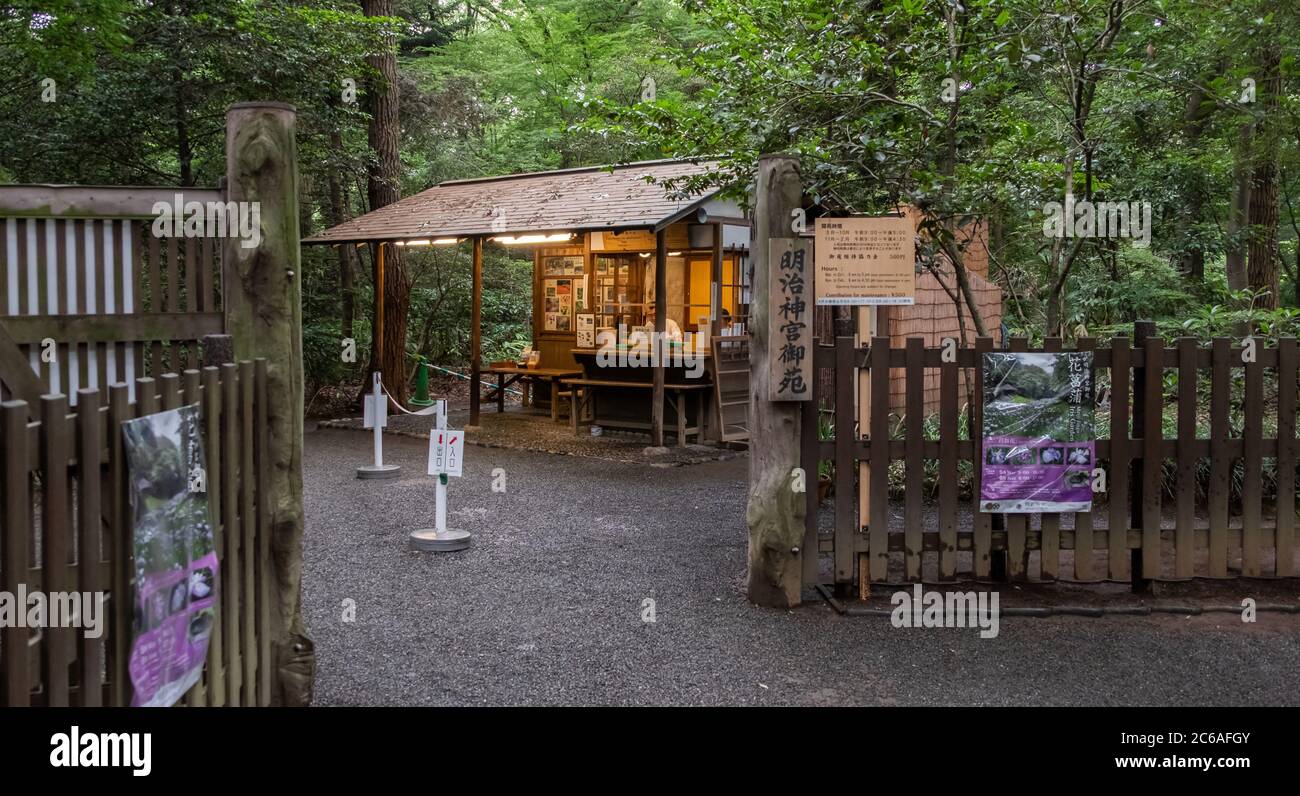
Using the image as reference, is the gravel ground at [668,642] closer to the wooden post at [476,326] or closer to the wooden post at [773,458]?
the wooden post at [773,458]

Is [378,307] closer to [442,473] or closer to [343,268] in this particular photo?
[343,268]

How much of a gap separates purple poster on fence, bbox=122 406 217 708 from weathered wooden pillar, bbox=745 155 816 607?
379cm

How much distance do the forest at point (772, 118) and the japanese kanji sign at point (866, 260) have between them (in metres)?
0.97

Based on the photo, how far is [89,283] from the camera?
5496 millimetres

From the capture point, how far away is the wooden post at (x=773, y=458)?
6.56 m

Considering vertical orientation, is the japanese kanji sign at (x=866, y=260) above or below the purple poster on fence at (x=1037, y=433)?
above

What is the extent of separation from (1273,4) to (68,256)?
1023cm

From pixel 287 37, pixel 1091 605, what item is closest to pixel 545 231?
pixel 287 37

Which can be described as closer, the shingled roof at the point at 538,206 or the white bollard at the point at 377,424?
the white bollard at the point at 377,424
